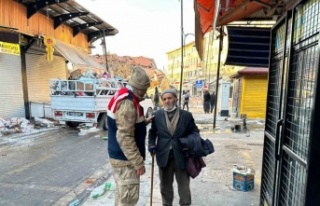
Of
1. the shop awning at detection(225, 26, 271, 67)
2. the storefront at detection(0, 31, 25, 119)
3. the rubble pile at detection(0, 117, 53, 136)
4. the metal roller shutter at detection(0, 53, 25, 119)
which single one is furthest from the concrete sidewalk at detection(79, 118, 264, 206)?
the metal roller shutter at detection(0, 53, 25, 119)

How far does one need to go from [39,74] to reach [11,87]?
2.36 metres

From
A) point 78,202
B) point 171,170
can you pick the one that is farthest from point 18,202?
point 171,170

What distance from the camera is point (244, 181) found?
179 inches

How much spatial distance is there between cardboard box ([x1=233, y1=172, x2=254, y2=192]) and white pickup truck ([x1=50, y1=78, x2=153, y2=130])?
293 inches

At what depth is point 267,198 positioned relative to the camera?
339 cm

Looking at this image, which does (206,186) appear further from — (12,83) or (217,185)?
(12,83)

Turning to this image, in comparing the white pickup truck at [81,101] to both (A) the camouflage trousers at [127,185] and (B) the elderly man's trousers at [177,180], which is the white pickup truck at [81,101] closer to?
(B) the elderly man's trousers at [177,180]

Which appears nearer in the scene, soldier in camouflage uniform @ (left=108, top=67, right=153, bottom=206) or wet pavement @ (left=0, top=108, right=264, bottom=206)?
soldier in camouflage uniform @ (left=108, top=67, right=153, bottom=206)

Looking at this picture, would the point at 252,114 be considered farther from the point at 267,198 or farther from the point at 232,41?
the point at 267,198

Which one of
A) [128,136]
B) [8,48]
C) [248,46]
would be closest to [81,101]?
[8,48]

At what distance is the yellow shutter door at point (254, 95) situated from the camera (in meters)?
16.0

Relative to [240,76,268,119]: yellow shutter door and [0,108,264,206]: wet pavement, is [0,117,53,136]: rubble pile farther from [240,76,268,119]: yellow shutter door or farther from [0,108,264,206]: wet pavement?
[240,76,268,119]: yellow shutter door

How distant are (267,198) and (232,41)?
12.3ft

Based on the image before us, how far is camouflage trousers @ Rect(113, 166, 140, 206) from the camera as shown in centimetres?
311
